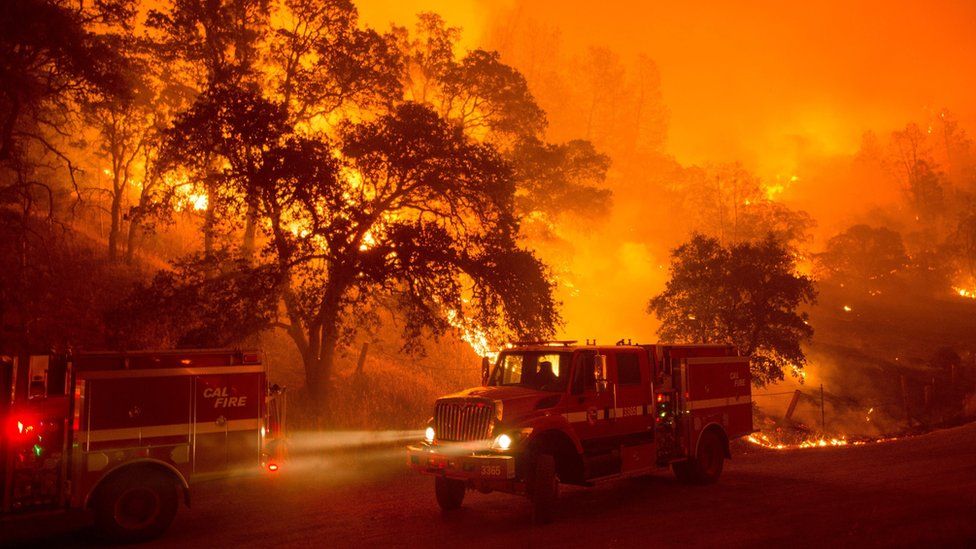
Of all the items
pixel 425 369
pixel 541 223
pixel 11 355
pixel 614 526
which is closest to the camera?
pixel 11 355

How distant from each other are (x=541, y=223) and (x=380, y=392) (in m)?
13.3

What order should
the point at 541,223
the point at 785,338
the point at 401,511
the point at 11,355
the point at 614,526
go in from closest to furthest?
the point at 11,355
the point at 614,526
the point at 401,511
the point at 785,338
the point at 541,223

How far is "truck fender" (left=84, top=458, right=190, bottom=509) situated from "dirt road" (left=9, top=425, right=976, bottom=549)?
73cm

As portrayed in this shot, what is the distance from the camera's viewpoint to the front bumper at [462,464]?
1015 centimetres

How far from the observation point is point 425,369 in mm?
29000

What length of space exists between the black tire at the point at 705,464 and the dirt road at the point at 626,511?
0.28m

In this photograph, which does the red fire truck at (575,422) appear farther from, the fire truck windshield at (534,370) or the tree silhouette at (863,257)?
the tree silhouette at (863,257)

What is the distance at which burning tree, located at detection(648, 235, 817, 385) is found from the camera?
26.3 meters

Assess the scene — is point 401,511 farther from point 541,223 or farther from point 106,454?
point 541,223

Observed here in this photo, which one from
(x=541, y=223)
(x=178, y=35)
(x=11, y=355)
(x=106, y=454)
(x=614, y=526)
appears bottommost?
(x=614, y=526)

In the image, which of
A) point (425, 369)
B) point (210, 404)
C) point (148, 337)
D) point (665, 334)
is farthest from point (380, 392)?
point (210, 404)

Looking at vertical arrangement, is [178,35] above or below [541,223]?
above

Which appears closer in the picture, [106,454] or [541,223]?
[106,454]

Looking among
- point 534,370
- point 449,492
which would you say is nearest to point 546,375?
point 534,370
